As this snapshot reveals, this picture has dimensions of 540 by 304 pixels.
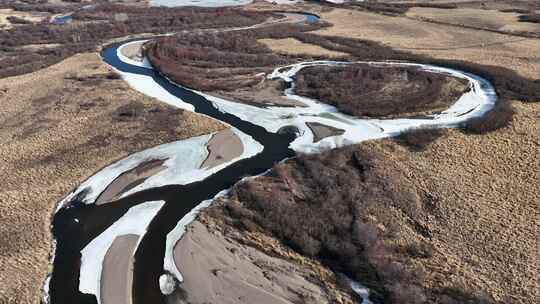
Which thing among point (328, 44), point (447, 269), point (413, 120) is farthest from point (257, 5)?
point (447, 269)

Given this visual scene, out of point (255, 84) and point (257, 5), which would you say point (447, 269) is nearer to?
point (255, 84)

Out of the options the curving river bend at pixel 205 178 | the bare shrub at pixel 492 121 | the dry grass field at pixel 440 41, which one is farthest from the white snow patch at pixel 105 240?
the dry grass field at pixel 440 41

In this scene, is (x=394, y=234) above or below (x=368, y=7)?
below

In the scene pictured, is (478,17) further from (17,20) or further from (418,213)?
(17,20)

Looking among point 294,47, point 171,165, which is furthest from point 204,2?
point 171,165

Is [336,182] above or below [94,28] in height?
below

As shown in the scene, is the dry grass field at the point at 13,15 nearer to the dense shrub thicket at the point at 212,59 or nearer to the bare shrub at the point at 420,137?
the dense shrub thicket at the point at 212,59
